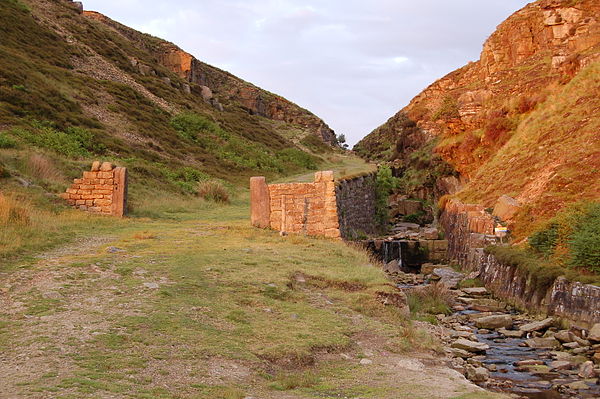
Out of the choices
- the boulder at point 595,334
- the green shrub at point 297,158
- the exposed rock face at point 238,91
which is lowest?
the boulder at point 595,334

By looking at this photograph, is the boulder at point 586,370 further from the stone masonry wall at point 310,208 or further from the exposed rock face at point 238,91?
the exposed rock face at point 238,91

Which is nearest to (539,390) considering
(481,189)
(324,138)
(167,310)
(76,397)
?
(167,310)

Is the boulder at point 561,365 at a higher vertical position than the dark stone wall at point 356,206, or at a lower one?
lower

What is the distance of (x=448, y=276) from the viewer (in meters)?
20.7

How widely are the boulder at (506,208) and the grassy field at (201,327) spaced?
8659mm

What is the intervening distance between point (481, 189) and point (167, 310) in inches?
796

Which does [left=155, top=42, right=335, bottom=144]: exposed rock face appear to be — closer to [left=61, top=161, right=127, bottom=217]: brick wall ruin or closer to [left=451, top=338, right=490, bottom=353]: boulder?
[left=61, top=161, right=127, bottom=217]: brick wall ruin

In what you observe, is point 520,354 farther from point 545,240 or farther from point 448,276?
point 448,276

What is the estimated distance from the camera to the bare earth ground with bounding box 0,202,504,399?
6.31 m

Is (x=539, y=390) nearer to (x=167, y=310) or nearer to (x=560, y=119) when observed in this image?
(x=167, y=310)

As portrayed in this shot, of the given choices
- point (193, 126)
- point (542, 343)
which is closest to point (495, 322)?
point (542, 343)

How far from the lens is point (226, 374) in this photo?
681 cm

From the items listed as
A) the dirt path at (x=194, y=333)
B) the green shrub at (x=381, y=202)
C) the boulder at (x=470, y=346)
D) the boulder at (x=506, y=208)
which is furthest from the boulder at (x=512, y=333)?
the green shrub at (x=381, y=202)

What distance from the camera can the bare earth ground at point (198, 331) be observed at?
20.7 feet
